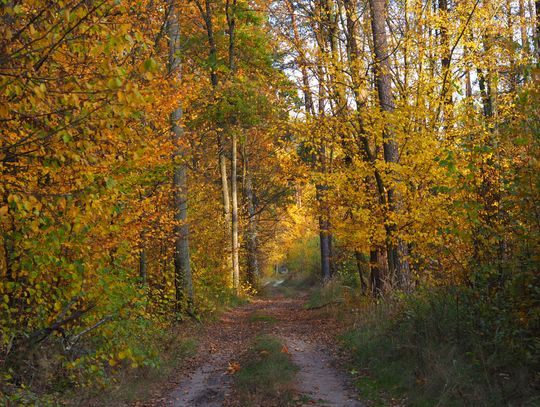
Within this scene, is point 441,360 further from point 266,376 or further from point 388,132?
point 388,132

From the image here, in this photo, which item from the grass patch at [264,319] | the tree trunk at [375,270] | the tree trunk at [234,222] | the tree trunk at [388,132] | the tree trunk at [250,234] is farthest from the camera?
the tree trunk at [250,234]

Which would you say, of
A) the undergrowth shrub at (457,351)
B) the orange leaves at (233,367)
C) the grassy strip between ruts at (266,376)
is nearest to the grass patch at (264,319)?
the grassy strip between ruts at (266,376)

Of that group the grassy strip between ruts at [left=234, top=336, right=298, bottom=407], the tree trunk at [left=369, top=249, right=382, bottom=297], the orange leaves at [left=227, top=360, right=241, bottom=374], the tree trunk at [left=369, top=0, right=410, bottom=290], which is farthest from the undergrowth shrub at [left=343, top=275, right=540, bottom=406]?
the tree trunk at [left=369, top=249, right=382, bottom=297]

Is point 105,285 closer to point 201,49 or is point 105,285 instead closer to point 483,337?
point 483,337

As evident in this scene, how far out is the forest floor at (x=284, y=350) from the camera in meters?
7.63

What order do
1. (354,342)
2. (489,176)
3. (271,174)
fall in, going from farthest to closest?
(271,174)
(354,342)
(489,176)

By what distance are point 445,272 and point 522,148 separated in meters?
2.50

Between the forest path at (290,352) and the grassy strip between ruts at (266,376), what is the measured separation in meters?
0.13

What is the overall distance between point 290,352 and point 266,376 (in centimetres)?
258

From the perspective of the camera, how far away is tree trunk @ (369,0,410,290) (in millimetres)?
11828

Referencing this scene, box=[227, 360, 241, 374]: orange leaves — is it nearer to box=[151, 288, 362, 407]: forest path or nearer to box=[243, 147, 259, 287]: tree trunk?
box=[151, 288, 362, 407]: forest path

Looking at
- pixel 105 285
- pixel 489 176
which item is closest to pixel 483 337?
pixel 489 176

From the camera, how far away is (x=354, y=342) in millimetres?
10609

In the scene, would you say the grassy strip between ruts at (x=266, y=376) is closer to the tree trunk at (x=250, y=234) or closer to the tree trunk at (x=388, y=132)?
the tree trunk at (x=388, y=132)
